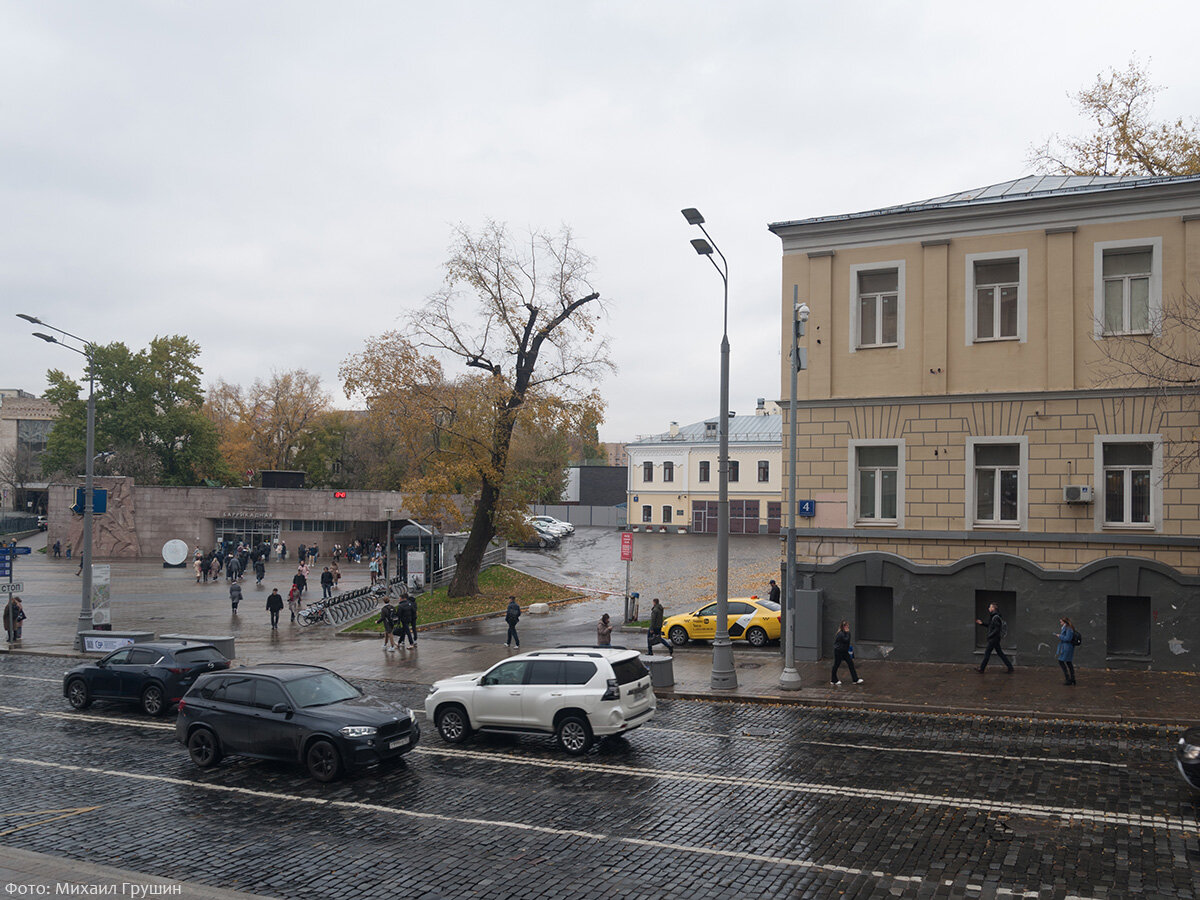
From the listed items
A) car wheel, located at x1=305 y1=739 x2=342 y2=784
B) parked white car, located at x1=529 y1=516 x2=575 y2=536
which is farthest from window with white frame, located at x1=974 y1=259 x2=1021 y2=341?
parked white car, located at x1=529 y1=516 x2=575 y2=536

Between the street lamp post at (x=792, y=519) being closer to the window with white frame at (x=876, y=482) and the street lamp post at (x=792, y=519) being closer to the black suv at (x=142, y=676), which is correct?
the window with white frame at (x=876, y=482)

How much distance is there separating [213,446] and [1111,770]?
245 ft

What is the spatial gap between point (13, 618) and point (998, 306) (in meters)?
30.7

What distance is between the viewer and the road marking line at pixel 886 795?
10.5 metres

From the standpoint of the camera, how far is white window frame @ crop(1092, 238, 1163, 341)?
20453 mm

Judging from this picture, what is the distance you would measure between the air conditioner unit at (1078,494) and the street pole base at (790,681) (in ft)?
25.2

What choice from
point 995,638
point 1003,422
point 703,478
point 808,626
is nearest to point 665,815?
point 995,638

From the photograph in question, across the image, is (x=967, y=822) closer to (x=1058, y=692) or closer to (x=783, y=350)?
(x=1058, y=692)

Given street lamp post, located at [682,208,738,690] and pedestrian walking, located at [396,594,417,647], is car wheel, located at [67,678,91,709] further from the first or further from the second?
street lamp post, located at [682,208,738,690]

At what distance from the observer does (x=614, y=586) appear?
144 feet

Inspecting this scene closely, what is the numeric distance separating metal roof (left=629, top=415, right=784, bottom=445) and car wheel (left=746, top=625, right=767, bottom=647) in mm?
50164

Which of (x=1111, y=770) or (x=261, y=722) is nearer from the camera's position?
(x=1111, y=770)

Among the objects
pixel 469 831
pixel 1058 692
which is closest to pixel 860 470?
pixel 1058 692

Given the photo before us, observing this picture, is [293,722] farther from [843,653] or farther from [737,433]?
[737,433]
